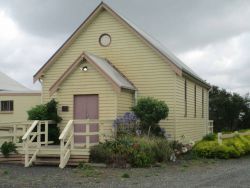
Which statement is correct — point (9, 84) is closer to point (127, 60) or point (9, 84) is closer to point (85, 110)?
point (127, 60)

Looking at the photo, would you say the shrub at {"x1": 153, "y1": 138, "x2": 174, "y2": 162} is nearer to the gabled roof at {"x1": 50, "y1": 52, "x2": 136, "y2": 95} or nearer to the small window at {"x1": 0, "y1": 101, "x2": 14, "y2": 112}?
the gabled roof at {"x1": 50, "y1": 52, "x2": 136, "y2": 95}

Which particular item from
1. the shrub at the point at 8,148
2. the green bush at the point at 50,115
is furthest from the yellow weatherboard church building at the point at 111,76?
the shrub at the point at 8,148

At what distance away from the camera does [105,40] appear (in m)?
24.9

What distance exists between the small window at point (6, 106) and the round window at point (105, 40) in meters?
7.68

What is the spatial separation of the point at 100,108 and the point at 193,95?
765cm

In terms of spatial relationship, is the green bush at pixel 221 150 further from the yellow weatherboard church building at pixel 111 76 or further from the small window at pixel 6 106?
the small window at pixel 6 106

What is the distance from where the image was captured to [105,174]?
15891 mm

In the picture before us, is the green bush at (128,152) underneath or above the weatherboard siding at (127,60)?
underneath

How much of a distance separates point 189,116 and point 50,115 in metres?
8.05

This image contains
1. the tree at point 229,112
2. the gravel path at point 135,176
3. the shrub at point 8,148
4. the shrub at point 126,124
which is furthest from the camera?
the tree at point 229,112

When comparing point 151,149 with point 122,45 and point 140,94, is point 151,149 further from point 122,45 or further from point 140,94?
point 122,45

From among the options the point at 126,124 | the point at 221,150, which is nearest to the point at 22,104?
the point at 126,124

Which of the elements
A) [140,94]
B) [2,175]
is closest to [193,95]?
[140,94]

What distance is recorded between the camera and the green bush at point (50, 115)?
22.3m
